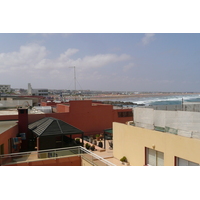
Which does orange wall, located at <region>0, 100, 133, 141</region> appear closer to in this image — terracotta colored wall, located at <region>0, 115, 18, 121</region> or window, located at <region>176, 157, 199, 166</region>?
terracotta colored wall, located at <region>0, 115, 18, 121</region>

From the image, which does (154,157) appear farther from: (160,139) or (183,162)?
(183,162)

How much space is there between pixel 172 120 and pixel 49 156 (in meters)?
6.67

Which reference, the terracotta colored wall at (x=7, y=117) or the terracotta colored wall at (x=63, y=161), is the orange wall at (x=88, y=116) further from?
the terracotta colored wall at (x=63, y=161)

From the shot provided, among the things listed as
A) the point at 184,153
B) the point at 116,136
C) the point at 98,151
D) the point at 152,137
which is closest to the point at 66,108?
the point at 98,151

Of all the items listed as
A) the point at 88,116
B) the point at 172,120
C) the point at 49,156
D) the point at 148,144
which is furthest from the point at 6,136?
the point at 88,116

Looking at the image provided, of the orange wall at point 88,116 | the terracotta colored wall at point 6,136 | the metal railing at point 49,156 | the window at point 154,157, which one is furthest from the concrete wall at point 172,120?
the orange wall at point 88,116

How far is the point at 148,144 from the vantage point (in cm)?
1072

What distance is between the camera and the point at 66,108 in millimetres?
26047

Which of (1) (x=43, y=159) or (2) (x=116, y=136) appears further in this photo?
(2) (x=116, y=136)

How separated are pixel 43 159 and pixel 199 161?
7.61m

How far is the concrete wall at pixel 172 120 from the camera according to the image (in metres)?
9.23

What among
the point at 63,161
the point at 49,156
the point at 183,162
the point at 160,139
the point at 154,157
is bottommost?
the point at 63,161

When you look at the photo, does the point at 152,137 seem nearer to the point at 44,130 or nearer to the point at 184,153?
the point at 184,153

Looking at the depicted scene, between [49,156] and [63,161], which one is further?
[63,161]
